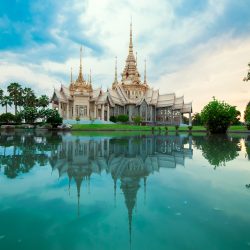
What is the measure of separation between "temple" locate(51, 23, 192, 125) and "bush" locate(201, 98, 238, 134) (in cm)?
2777

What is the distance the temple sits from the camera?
6159 cm

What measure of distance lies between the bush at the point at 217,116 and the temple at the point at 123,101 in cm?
2777

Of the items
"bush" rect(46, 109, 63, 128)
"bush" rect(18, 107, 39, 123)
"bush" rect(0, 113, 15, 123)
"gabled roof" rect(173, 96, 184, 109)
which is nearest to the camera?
"bush" rect(46, 109, 63, 128)

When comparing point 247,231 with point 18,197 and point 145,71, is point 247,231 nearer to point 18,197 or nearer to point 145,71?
point 18,197

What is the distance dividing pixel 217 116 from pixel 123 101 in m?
33.7

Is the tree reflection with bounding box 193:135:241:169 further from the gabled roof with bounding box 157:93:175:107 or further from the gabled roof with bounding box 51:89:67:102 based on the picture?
the gabled roof with bounding box 157:93:175:107

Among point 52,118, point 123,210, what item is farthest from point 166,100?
point 123,210

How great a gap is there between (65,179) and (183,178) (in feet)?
9.41

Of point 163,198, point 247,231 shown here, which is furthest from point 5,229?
point 247,231

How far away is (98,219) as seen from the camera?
11.5ft

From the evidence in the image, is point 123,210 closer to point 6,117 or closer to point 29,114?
point 29,114

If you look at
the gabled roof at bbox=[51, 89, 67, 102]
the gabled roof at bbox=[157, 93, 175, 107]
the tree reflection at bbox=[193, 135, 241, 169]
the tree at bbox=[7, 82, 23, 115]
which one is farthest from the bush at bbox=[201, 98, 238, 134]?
the tree at bbox=[7, 82, 23, 115]

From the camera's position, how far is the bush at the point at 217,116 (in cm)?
4025

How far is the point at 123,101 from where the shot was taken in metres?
69.8
